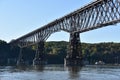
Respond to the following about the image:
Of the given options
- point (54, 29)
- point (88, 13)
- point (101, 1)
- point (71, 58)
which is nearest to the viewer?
point (101, 1)

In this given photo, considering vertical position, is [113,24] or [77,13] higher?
[77,13]

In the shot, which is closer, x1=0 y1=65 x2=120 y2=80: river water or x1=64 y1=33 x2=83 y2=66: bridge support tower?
x1=0 y1=65 x2=120 y2=80: river water

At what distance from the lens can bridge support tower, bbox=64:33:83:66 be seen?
12984 cm

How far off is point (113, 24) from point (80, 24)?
23369mm

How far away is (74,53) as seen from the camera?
433 feet

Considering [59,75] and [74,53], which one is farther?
[74,53]

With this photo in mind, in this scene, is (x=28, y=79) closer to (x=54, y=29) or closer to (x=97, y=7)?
(x=97, y=7)

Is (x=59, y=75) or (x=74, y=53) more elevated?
(x=74, y=53)

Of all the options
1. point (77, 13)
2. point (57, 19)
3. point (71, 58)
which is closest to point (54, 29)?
point (57, 19)

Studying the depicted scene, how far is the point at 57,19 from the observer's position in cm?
13888

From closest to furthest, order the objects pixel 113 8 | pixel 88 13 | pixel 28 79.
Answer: pixel 28 79
pixel 113 8
pixel 88 13

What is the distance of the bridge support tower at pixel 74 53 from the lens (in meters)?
130

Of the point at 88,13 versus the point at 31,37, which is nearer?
the point at 88,13

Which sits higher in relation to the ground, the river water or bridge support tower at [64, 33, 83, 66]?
bridge support tower at [64, 33, 83, 66]
